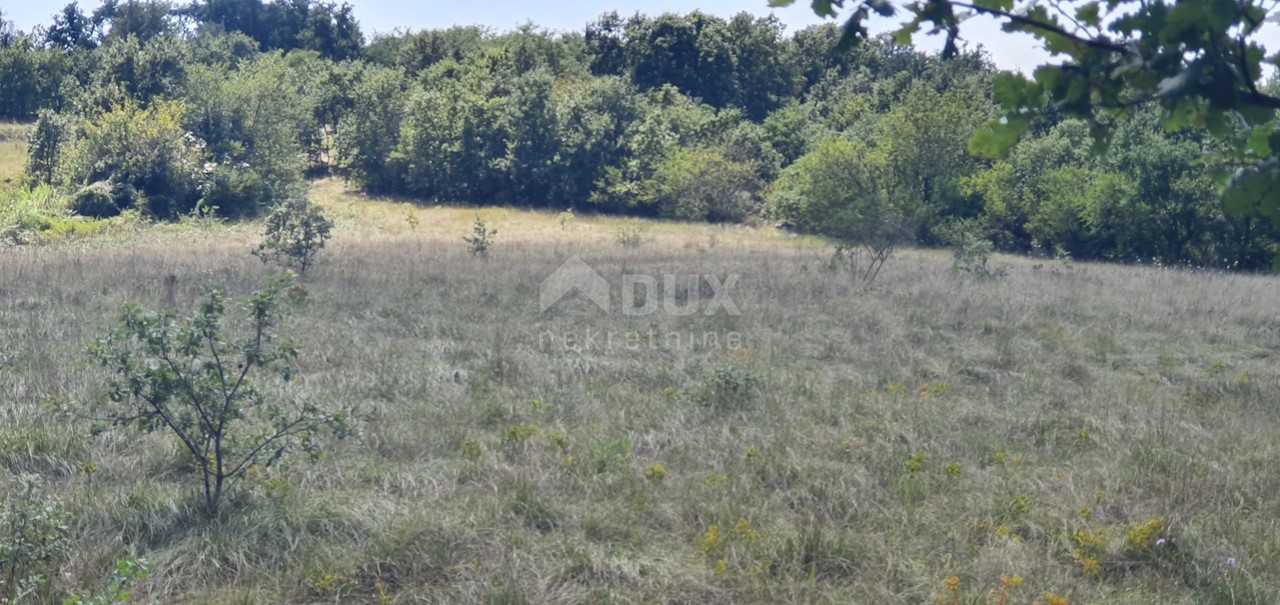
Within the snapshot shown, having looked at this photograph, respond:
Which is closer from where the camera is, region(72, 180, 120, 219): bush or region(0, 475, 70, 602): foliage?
region(0, 475, 70, 602): foliage

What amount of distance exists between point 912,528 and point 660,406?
2431 millimetres

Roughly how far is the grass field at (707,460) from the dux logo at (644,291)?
521 millimetres

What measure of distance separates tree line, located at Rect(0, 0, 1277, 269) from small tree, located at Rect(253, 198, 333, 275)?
7.97 m

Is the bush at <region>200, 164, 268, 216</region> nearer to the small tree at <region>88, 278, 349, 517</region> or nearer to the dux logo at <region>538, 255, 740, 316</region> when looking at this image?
the dux logo at <region>538, 255, 740, 316</region>

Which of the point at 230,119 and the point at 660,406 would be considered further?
the point at 230,119

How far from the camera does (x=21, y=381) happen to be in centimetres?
668

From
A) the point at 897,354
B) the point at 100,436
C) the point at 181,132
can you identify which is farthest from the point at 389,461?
the point at 181,132

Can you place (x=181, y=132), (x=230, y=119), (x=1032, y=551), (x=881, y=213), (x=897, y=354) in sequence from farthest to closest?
(x=230, y=119) < (x=181, y=132) < (x=881, y=213) < (x=897, y=354) < (x=1032, y=551)

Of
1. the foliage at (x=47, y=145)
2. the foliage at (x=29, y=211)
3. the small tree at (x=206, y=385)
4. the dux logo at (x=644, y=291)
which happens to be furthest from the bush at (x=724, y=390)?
the foliage at (x=47, y=145)

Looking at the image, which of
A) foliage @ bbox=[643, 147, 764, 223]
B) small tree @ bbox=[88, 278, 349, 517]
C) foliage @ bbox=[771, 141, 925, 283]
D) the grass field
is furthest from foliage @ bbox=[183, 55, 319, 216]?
small tree @ bbox=[88, 278, 349, 517]

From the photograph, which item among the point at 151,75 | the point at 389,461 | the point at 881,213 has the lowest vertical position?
the point at 389,461

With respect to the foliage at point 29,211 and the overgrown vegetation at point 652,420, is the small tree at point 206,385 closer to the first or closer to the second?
the overgrown vegetation at point 652,420

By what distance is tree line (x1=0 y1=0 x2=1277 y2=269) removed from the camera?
83.5ft

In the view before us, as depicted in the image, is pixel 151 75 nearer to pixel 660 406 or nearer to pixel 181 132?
pixel 181 132
